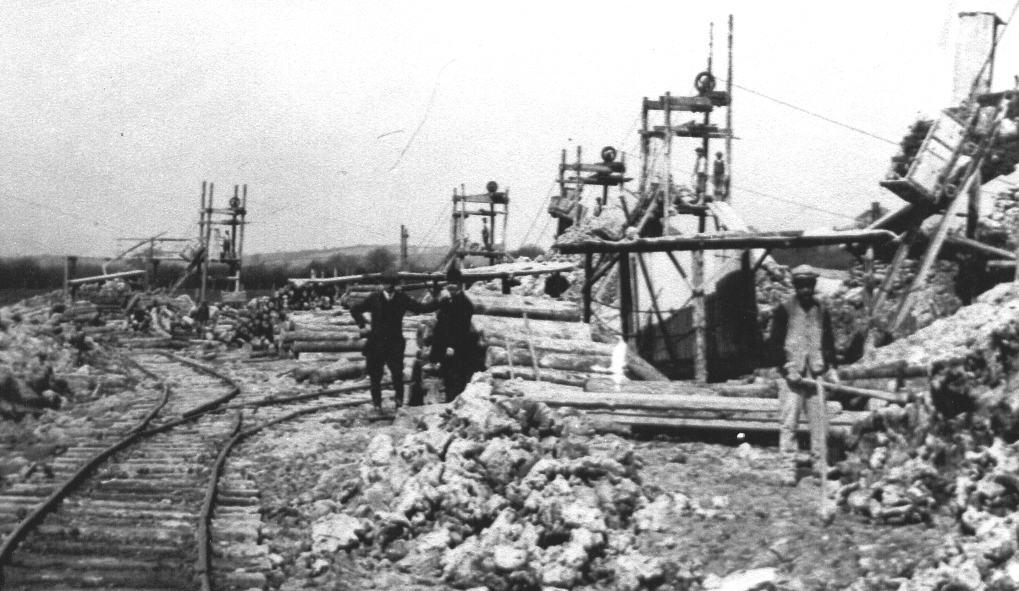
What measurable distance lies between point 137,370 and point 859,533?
19029 millimetres

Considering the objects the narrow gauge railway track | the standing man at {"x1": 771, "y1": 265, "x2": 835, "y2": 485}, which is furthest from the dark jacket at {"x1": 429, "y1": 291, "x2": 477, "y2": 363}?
the standing man at {"x1": 771, "y1": 265, "x2": 835, "y2": 485}

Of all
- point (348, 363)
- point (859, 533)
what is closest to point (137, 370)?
point (348, 363)

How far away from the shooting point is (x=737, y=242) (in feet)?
51.9

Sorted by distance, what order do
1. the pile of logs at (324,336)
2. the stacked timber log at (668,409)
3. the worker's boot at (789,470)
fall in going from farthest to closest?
the pile of logs at (324,336) < the stacked timber log at (668,409) < the worker's boot at (789,470)

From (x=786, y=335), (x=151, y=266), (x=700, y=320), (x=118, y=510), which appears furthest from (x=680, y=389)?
(x=151, y=266)

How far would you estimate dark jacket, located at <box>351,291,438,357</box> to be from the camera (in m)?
14.1

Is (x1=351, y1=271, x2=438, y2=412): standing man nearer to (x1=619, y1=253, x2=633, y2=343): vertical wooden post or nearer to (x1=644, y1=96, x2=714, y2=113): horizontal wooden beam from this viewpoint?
(x1=619, y1=253, x2=633, y2=343): vertical wooden post

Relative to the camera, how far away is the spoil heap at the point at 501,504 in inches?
288

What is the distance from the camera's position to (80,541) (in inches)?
338

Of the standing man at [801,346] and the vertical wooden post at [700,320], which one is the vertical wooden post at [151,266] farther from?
the standing man at [801,346]

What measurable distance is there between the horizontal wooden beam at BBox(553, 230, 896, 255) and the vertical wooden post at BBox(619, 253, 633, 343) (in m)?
2.52

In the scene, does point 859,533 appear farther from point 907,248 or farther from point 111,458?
point 907,248

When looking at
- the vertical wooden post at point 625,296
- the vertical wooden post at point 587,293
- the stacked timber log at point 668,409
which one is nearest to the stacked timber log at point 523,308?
the vertical wooden post at point 587,293

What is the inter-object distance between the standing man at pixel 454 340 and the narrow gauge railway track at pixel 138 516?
7.87 ft
